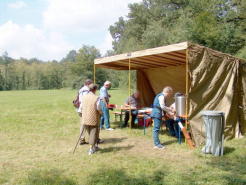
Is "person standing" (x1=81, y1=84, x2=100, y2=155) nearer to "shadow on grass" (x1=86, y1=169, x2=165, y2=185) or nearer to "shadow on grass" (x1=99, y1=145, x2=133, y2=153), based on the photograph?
"shadow on grass" (x1=99, y1=145, x2=133, y2=153)

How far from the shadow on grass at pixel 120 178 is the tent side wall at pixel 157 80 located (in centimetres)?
594

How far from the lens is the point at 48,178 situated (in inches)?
175

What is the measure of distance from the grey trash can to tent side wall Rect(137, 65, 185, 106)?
4568 millimetres

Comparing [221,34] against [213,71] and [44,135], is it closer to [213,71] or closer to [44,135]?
[213,71]

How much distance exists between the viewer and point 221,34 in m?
20.1

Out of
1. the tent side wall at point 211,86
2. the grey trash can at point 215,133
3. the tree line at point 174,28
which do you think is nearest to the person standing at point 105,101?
the tent side wall at point 211,86

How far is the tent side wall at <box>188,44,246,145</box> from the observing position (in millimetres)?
6305

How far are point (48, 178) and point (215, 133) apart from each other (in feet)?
11.3

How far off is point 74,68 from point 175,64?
52.9 m

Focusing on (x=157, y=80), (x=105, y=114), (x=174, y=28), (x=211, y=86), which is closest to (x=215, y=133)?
(x=211, y=86)

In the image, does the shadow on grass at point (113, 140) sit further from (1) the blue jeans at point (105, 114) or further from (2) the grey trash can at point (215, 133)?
(2) the grey trash can at point (215, 133)

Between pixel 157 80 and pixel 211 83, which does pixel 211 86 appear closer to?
pixel 211 83

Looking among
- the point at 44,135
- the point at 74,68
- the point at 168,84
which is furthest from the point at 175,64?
the point at 74,68

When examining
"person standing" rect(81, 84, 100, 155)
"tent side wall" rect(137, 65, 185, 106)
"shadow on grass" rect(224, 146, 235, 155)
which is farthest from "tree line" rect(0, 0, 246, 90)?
"person standing" rect(81, 84, 100, 155)
